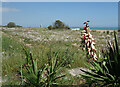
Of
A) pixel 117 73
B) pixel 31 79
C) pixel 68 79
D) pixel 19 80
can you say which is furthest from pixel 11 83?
pixel 117 73

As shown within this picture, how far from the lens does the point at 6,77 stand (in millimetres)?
Result: 4215

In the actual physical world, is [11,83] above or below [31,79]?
below

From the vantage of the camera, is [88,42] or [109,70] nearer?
[88,42]

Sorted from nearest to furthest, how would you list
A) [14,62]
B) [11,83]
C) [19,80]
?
[11,83]
[19,80]
[14,62]

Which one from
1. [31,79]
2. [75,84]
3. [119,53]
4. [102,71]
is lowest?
[75,84]

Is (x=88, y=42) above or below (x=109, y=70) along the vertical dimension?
above

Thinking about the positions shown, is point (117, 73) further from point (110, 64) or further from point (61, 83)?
point (61, 83)

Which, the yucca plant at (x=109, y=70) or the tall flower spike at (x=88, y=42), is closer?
the tall flower spike at (x=88, y=42)

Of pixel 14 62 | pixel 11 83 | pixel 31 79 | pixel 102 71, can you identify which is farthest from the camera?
pixel 14 62

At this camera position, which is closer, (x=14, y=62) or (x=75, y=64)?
(x=14, y=62)

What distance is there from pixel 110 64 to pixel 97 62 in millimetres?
292

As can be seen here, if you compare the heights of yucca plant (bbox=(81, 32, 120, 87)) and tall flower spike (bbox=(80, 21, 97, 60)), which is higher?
tall flower spike (bbox=(80, 21, 97, 60))

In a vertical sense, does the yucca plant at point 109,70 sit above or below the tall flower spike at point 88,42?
below

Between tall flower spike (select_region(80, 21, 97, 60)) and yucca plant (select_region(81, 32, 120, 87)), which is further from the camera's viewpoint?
yucca plant (select_region(81, 32, 120, 87))
